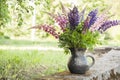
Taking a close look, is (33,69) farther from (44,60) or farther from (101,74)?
(101,74)

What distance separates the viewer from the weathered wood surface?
2.56 meters

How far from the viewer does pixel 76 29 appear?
101 inches

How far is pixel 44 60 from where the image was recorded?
16.8 ft

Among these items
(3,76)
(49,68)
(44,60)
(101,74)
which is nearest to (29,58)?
(44,60)

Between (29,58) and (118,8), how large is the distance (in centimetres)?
723

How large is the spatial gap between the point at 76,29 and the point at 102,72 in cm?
52

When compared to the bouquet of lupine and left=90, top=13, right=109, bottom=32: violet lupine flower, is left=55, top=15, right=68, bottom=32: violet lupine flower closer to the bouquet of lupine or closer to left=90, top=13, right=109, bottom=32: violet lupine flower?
the bouquet of lupine

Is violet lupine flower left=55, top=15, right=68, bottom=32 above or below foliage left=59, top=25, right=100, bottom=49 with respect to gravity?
above

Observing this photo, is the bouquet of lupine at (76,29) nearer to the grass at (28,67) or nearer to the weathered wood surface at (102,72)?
the weathered wood surface at (102,72)

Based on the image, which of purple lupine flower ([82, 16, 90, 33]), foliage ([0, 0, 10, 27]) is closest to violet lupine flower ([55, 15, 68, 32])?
purple lupine flower ([82, 16, 90, 33])

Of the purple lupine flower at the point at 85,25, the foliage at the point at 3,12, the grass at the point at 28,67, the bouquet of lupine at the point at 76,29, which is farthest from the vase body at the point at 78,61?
the foliage at the point at 3,12

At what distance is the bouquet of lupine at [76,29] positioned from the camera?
2545 millimetres

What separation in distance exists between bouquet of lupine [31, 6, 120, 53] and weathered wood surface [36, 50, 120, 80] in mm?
233

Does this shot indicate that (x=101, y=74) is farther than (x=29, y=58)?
No
